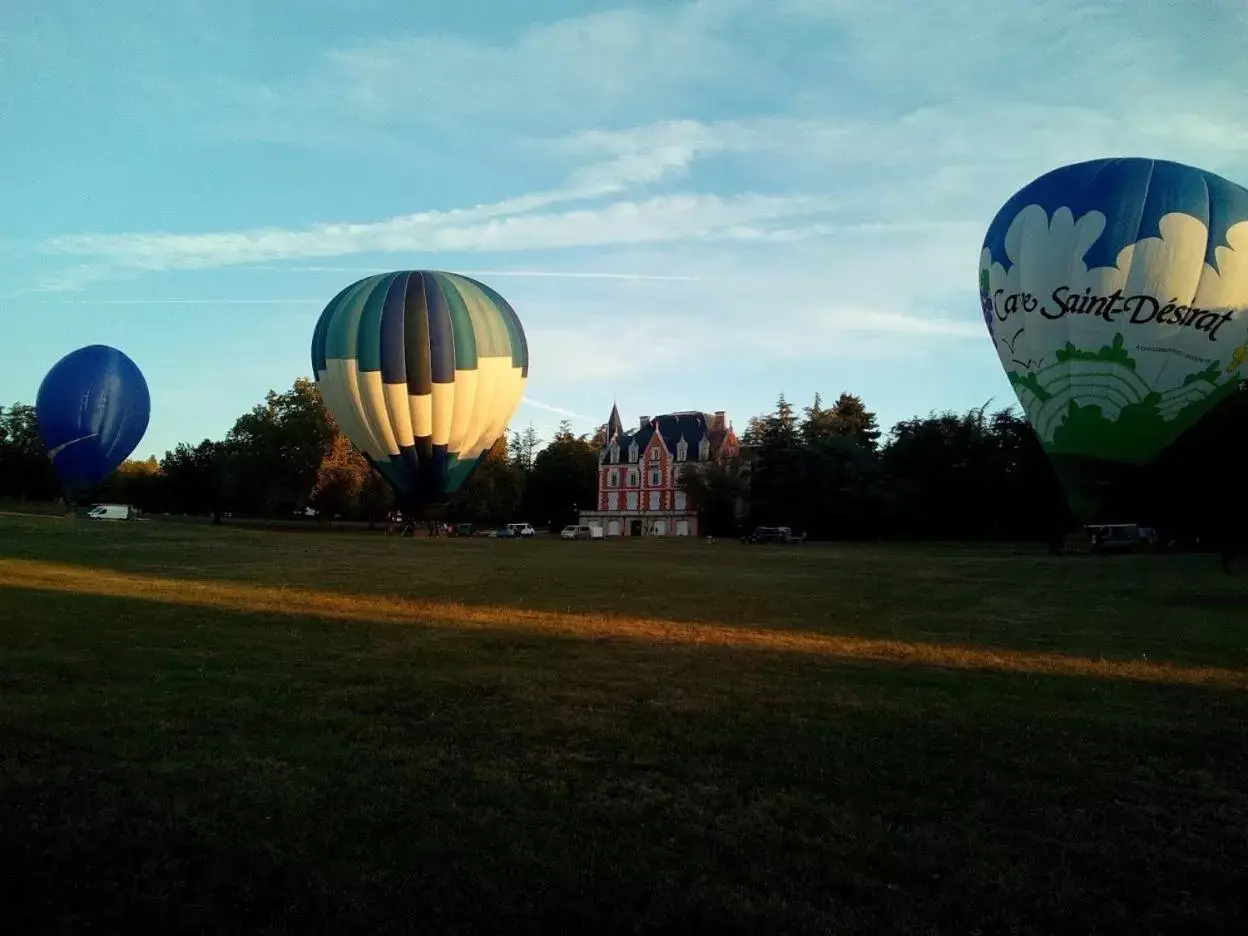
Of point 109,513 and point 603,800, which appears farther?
point 109,513

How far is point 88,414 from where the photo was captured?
3969 centimetres

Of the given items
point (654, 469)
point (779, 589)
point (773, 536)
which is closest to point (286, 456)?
point (773, 536)

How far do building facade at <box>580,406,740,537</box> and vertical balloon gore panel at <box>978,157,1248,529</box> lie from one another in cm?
6077

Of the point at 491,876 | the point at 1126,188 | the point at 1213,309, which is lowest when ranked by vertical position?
the point at 491,876

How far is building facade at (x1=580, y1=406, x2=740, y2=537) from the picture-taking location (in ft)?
274

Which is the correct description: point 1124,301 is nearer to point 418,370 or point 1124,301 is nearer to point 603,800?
point 418,370

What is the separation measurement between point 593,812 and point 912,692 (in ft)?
14.0

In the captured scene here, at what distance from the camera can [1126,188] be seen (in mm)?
19484

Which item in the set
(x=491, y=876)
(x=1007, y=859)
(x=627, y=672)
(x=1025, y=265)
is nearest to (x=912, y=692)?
(x=627, y=672)

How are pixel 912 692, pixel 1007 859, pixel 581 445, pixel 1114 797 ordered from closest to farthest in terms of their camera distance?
pixel 1007 859 → pixel 1114 797 → pixel 912 692 → pixel 581 445

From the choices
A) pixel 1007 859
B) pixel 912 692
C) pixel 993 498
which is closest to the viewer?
pixel 1007 859

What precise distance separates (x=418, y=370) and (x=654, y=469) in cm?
6405

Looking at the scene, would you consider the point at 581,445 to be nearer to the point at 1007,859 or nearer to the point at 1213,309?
the point at 1213,309

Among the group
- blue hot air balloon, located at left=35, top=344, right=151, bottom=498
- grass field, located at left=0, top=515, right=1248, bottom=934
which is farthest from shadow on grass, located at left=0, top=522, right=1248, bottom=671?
blue hot air balloon, located at left=35, top=344, right=151, bottom=498
